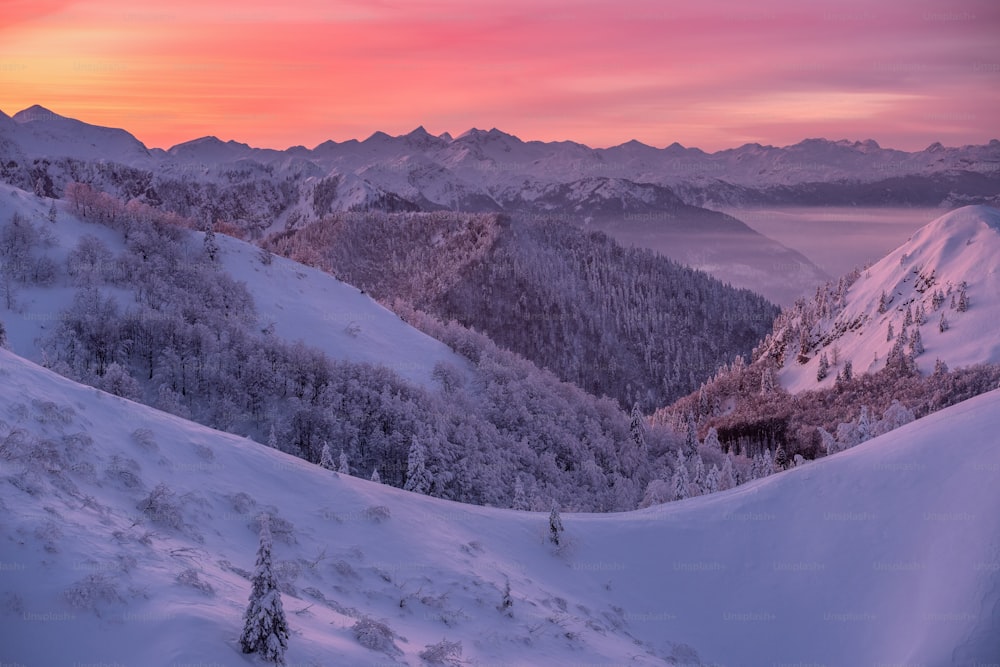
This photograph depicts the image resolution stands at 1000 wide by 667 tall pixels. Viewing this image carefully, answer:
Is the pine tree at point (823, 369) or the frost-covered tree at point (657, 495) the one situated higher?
the frost-covered tree at point (657, 495)

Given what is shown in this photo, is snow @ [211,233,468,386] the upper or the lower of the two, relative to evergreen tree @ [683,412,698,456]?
upper

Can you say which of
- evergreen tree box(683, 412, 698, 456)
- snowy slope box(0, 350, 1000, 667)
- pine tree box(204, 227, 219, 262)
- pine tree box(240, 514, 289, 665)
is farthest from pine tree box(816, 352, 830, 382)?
pine tree box(240, 514, 289, 665)

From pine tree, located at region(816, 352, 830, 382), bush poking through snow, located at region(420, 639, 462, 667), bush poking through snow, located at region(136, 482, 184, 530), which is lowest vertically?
pine tree, located at region(816, 352, 830, 382)

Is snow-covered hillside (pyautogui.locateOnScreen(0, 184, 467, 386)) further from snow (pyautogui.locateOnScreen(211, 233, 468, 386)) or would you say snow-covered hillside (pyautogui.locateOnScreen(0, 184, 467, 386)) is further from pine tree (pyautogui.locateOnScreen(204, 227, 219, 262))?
pine tree (pyautogui.locateOnScreen(204, 227, 219, 262))

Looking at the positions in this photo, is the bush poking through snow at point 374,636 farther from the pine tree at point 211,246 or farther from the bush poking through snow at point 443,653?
the pine tree at point 211,246

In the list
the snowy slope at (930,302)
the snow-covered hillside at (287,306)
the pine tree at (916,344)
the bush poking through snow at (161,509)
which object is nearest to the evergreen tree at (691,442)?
the snow-covered hillside at (287,306)

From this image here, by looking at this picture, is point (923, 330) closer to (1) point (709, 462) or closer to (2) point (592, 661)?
(1) point (709, 462)

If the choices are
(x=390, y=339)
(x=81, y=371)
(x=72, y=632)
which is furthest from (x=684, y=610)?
(x=390, y=339)

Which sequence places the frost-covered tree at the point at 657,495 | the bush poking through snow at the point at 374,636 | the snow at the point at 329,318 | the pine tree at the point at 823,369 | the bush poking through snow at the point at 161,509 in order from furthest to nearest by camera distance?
the pine tree at the point at 823,369, the snow at the point at 329,318, the frost-covered tree at the point at 657,495, the bush poking through snow at the point at 161,509, the bush poking through snow at the point at 374,636

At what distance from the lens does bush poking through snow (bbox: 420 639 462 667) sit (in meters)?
15.9

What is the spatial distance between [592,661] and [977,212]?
208344 millimetres

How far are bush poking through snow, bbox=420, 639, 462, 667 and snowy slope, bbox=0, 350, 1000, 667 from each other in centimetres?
41

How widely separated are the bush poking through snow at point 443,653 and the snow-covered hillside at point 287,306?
1956 inches

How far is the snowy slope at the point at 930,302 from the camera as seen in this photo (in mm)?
137375
